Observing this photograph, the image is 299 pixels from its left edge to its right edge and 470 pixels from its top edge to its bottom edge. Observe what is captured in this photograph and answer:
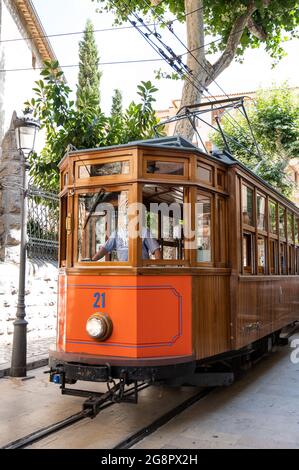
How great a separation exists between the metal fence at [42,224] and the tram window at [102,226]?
4.81 m

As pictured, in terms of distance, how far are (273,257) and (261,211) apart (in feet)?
3.49

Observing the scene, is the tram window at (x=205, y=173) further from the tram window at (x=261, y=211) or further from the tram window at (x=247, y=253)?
the tram window at (x=261, y=211)

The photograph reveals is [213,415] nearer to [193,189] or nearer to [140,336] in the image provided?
[140,336]

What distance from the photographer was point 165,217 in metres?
5.58

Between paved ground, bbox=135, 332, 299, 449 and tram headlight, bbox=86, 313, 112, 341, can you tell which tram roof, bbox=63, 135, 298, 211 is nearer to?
tram headlight, bbox=86, 313, 112, 341

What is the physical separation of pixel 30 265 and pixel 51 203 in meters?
1.51

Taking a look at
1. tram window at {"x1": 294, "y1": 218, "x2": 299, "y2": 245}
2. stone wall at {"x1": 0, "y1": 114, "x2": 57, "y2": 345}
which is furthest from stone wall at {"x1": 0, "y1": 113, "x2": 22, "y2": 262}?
tram window at {"x1": 294, "y1": 218, "x2": 299, "y2": 245}

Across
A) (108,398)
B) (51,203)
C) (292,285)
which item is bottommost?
(108,398)

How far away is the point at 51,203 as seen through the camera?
34.0ft

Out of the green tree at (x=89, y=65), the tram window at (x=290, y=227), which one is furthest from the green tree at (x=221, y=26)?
the green tree at (x=89, y=65)

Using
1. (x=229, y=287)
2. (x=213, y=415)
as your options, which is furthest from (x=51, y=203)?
(x=213, y=415)

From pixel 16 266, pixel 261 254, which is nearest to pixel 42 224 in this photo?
pixel 16 266

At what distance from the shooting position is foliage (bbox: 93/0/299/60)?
456 inches

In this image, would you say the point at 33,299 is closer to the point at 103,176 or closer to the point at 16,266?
the point at 16,266
